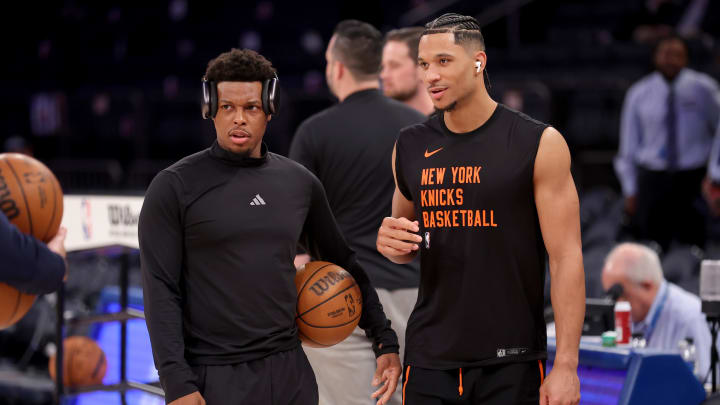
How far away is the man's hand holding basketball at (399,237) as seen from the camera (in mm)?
2898

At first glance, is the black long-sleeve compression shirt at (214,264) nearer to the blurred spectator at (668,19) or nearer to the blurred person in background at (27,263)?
the blurred person in background at (27,263)

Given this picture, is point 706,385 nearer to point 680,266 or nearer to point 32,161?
point 680,266

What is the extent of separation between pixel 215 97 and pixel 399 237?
766 millimetres

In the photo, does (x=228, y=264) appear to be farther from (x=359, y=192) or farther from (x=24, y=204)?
(x=359, y=192)

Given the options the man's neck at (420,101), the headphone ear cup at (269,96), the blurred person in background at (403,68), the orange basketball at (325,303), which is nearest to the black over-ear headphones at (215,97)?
the headphone ear cup at (269,96)

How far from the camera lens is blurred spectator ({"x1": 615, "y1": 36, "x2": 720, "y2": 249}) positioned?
7984mm

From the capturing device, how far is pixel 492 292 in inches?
114

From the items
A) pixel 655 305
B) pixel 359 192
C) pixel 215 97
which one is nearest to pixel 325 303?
pixel 215 97

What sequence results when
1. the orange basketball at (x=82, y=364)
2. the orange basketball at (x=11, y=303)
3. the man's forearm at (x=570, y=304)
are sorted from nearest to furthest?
the man's forearm at (x=570, y=304) → the orange basketball at (x=11, y=303) → the orange basketball at (x=82, y=364)

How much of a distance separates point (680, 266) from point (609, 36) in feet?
15.7

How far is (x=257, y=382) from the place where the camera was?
2.98 m

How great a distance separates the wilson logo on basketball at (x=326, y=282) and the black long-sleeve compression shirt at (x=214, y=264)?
0.60ft

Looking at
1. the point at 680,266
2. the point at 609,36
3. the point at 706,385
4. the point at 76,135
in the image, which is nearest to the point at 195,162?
the point at 706,385

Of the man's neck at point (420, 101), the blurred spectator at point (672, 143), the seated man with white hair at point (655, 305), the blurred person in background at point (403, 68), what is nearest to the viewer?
the blurred person in background at point (403, 68)
